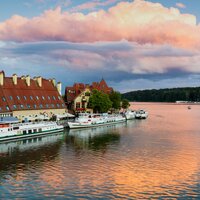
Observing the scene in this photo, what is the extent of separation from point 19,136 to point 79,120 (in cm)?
3291

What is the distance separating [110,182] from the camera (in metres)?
49.4

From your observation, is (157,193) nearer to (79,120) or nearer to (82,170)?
(82,170)

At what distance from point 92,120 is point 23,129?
37.8 metres

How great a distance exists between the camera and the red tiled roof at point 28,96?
105m

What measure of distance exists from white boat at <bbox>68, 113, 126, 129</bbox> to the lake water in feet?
89.1

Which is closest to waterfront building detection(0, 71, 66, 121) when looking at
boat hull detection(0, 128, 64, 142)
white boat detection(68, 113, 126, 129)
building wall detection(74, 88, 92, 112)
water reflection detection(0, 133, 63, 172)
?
boat hull detection(0, 128, 64, 142)

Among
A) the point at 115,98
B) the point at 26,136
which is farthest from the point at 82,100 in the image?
the point at 26,136

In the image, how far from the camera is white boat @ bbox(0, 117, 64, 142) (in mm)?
83569

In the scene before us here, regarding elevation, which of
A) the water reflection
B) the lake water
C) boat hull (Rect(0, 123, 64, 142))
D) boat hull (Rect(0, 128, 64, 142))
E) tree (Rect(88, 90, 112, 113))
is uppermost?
tree (Rect(88, 90, 112, 113))

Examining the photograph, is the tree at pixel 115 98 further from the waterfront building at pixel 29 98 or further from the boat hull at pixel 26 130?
the boat hull at pixel 26 130

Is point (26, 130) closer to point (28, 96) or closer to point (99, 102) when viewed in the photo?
point (28, 96)

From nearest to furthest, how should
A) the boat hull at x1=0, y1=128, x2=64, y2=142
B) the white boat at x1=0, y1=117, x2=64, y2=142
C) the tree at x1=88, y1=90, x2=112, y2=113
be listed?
the boat hull at x1=0, y1=128, x2=64, y2=142 < the white boat at x1=0, y1=117, x2=64, y2=142 < the tree at x1=88, y1=90, x2=112, y2=113

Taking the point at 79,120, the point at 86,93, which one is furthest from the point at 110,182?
the point at 86,93

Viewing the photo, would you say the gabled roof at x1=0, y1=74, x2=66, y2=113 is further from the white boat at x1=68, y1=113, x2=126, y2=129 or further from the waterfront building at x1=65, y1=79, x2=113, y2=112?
the waterfront building at x1=65, y1=79, x2=113, y2=112
